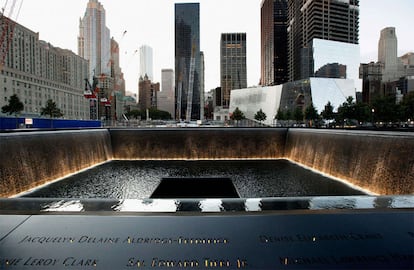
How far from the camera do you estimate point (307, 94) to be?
78125mm

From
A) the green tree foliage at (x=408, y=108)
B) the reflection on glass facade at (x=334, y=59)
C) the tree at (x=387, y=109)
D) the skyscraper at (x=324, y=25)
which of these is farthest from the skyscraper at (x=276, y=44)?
the green tree foliage at (x=408, y=108)

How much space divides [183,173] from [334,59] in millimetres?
105368

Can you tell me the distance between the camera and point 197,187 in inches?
342

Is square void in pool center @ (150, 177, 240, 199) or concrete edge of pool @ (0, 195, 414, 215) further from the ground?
concrete edge of pool @ (0, 195, 414, 215)

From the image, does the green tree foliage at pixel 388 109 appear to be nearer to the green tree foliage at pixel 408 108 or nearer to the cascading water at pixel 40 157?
the green tree foliage at pixel 408 108

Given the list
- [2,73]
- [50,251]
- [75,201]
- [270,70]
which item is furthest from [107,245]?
[270,70]

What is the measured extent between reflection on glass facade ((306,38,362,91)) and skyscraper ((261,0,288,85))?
227ft

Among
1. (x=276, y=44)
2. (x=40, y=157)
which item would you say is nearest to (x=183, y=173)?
(x=40, y=157)

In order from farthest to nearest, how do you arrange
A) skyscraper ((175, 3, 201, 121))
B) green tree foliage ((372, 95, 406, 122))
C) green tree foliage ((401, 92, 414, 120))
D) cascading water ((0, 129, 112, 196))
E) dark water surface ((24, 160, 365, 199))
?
1. skyscraper ((175, 3, 201, 121))
2. green tree foliage ((372, 95, 406, 122))
3. green tree foliage ((401, 92, 414, 120))
4. cascading water ((0, 129, 112, 196))
5. dark water surface ((24, 160, 365, 199))

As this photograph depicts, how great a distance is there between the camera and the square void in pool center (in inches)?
338

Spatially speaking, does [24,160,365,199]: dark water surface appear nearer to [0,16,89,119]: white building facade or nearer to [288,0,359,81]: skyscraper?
[0,16,89,119]: white building facade

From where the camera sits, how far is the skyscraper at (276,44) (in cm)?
17612

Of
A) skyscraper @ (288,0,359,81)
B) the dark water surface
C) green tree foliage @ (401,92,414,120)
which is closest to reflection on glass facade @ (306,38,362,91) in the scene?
skyscraper @ (288,0,359,81)

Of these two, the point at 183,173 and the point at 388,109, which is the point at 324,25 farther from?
the point at 183,173
